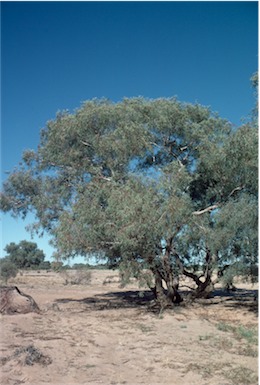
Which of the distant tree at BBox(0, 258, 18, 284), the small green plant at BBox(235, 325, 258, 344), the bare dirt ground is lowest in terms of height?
the bare dirt ground

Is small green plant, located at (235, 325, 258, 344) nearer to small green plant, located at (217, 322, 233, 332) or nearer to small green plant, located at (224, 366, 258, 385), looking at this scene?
small green plant, located at (217, 322, 233, 332)

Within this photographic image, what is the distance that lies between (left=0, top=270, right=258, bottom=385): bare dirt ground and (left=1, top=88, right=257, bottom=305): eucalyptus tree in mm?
2098

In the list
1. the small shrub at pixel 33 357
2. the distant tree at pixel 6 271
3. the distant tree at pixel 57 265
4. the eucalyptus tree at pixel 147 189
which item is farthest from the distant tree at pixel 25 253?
the small shrub at pixel 33 357

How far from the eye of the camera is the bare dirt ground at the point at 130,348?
6.14m

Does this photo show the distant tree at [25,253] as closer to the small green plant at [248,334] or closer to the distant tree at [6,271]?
the distant tree at [6,271]

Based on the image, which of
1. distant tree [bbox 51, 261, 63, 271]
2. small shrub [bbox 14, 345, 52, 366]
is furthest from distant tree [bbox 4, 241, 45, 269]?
small shrub [bbox 14, 345, 52, 366]

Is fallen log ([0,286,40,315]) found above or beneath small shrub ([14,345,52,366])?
above

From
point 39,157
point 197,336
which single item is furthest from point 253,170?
point 39,157

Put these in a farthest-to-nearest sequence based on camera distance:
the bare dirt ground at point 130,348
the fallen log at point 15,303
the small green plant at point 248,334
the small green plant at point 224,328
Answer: the fallen log at point 15,303
the small green plant at point 224,328
the small green plant at point 248,334
the bare dirt ground at point 130,348

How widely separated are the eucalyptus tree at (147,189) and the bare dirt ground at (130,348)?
6.88 ft

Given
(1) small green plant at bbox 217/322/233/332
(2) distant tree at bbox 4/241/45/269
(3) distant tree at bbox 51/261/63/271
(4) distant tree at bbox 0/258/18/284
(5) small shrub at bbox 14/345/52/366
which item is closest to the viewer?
(5) small shrub at bbox 14/345/52/366

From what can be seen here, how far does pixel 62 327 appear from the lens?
35.4ft

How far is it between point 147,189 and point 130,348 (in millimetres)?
6052

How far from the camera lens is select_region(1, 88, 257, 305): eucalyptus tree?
12922 millimetres
